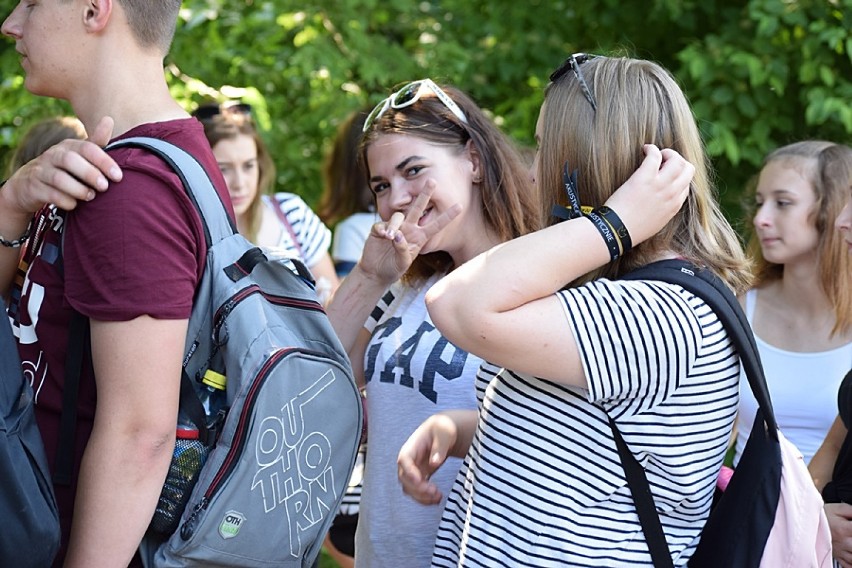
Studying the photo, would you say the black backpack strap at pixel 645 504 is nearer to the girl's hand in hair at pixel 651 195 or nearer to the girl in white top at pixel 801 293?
the girl's hand in hair at pixel 651 195

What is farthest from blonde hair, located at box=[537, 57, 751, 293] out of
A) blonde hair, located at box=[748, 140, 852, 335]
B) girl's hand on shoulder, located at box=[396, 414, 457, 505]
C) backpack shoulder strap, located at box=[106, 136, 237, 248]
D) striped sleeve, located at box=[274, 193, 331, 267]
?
striped sleeve, located at box=[274, 193, 331, 267]

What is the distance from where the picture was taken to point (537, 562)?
1.68m

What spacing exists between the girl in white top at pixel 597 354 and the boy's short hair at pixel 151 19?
723 millimetres

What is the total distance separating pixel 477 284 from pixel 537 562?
477 millimetres

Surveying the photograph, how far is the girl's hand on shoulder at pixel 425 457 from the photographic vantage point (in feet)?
6.39

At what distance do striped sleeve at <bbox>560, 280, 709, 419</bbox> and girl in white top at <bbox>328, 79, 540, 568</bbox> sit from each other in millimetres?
785

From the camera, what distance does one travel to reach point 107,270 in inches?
63.9

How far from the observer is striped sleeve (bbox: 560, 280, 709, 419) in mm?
1596

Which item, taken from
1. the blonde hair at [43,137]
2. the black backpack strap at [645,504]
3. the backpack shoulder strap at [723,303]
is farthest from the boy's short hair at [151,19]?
the blonde hair at [43,137]

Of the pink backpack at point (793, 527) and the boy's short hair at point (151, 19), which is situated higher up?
the boy's short hair at point (151, 19)

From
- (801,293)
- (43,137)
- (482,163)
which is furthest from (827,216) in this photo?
(43,137)

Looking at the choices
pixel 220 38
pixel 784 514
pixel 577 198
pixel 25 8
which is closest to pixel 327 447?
pixel 577 198

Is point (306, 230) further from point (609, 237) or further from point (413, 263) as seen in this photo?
point (609, 237)

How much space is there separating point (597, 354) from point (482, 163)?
3.86ft
